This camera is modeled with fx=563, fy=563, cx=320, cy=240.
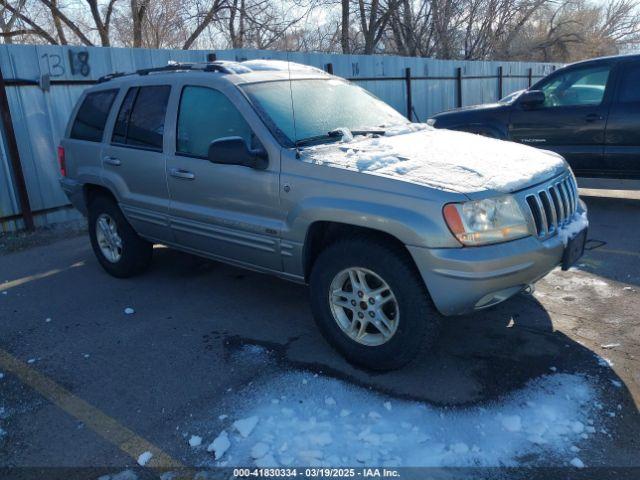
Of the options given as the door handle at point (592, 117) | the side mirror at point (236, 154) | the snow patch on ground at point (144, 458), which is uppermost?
the side mirror at point (236, 154)

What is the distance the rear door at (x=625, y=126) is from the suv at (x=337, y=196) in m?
3.64

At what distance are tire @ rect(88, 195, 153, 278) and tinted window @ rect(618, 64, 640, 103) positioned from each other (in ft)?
19.6

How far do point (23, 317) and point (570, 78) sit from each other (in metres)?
7.08

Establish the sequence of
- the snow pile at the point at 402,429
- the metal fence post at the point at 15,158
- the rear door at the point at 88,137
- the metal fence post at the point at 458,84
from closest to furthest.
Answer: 1. the snow pile at the point at 402,429
2. the rear door at the point at 88,137
3. the metal fence post at the point at 15,158
4. the metal fence post at the point at 458,84

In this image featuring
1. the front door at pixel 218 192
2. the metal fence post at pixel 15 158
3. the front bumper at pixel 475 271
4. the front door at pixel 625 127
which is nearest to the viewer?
the front bumper at pixel 475 271

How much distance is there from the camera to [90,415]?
3246mm

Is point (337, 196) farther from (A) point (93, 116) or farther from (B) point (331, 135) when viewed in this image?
(A) point (93, 116)

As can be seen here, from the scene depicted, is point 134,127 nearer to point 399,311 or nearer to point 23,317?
point 23,317

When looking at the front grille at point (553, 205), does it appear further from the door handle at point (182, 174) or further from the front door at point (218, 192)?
the door handle at point (182, 174)

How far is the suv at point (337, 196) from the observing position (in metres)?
3.13

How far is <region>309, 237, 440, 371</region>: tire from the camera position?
127 inches

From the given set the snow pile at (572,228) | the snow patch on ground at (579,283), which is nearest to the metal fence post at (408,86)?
the snow patch on ground at (579,283)

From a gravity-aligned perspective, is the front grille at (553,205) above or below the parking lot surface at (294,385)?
above

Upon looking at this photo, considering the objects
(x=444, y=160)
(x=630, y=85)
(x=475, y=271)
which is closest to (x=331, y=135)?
(x=444, y=160)
